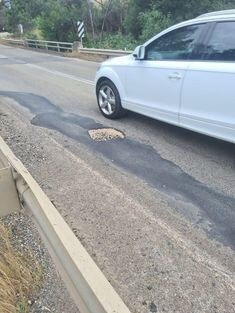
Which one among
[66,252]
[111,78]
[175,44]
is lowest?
[111,78]

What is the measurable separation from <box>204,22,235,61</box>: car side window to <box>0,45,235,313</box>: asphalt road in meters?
1.38

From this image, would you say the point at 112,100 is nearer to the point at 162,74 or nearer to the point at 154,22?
the point at 162,74

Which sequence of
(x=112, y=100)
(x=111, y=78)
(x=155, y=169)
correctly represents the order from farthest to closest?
(x=112, y=100) → (x=111, y=78) → (x=155, y=169)

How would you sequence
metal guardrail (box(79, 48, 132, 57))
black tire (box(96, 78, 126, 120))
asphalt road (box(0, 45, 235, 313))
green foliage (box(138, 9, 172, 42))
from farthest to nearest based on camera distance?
green foliage (box(138, 9, 172, 42)) → metal guardrail (box(79, 48, 132, 57)) → black tire (box(96, 78, 126, 120)) → asphalt road (box(0, 45, 235, 313))

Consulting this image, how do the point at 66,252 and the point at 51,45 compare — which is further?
the point at 51,45

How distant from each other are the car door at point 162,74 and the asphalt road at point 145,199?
0.53 metres

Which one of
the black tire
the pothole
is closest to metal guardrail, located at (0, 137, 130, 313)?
→ the pothole

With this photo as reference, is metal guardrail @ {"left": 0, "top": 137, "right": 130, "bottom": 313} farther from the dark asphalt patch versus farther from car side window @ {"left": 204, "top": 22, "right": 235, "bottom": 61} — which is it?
car side window @ {"left": 204, "top": 22, "right": 235, "bottom": 61}

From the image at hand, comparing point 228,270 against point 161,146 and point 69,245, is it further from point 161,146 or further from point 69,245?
point 161,146

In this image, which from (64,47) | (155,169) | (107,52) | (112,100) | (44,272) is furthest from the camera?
(64,47)

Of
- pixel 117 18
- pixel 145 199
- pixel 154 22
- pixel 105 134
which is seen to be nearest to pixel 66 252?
pixel 145 199

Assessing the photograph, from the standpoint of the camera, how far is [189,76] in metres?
5.35

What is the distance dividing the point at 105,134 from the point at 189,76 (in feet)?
6.34

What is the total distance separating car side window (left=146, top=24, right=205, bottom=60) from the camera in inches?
216
